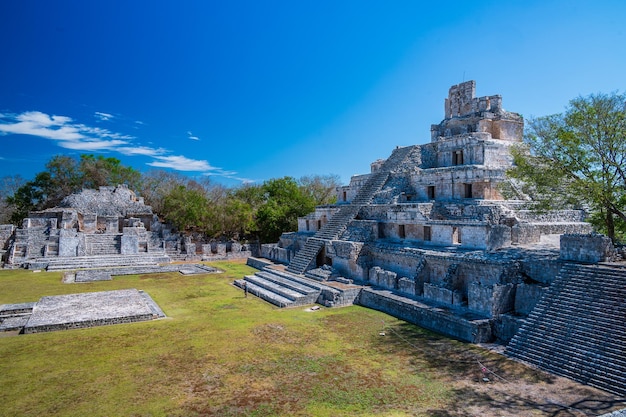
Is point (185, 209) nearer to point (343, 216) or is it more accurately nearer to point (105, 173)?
point (105, 173)

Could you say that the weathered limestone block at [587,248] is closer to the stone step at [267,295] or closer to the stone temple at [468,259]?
the stone temple at [468,259]

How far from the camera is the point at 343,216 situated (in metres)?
20.4

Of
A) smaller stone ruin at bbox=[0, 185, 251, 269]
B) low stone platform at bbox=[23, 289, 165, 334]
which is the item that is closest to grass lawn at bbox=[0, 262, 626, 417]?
low stone platform at bbox=[23, 289, 165, 334]

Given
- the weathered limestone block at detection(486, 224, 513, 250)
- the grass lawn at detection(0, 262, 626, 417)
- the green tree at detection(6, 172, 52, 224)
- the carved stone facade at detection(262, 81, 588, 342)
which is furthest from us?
the green tree at detection(6, 172, 52, 224)

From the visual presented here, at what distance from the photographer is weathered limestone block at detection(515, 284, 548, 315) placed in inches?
416

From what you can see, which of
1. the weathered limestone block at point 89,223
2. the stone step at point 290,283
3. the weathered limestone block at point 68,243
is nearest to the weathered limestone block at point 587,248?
the stone step at point 290,283

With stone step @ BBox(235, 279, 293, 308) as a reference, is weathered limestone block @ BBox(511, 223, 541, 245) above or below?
above

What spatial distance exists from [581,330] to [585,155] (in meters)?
5.52

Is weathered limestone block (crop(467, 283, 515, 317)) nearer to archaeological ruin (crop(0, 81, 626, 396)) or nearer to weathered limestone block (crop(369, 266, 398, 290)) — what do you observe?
archaeological ruin (crop(0, 81, 626, 396))

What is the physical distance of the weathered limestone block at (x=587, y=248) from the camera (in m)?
10.3

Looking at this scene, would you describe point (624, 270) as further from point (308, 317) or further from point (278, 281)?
point (278, 281)

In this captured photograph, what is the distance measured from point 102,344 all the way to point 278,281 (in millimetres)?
7899

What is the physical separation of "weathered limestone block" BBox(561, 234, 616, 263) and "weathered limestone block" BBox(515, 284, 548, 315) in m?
1.22

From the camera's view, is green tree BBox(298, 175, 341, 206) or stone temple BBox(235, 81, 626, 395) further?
green tree BBox(298, 175, 341, 206)
